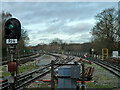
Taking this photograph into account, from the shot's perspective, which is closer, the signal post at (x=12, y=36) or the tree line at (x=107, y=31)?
the signal post at (x=12, y=36)

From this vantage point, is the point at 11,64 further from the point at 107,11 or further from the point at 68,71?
the point at 107,11

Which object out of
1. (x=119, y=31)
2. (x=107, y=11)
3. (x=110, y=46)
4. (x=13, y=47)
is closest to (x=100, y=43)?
(x=110, y=46)

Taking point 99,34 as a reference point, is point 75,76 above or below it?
below

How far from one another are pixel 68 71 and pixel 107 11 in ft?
124

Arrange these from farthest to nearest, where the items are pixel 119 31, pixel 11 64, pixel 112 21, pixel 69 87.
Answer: pixel 112 21
pixel 119 31
pixel 11 64
pixel 69 87

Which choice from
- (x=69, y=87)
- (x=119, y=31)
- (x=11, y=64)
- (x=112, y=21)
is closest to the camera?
(x=69, y=87)

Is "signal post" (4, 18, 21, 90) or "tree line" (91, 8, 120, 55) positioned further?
"tree line" (91, 8, 120, 55)

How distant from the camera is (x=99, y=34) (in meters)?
42.2

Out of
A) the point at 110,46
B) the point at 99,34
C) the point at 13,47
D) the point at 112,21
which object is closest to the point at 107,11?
the point at 112,21

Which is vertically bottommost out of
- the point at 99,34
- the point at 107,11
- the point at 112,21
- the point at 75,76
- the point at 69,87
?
the point at 69,87

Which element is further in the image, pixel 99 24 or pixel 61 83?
pixel 99 24

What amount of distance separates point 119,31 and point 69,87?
34.5 meters

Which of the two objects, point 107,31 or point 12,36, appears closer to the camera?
point 12,36

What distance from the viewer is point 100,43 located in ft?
131
